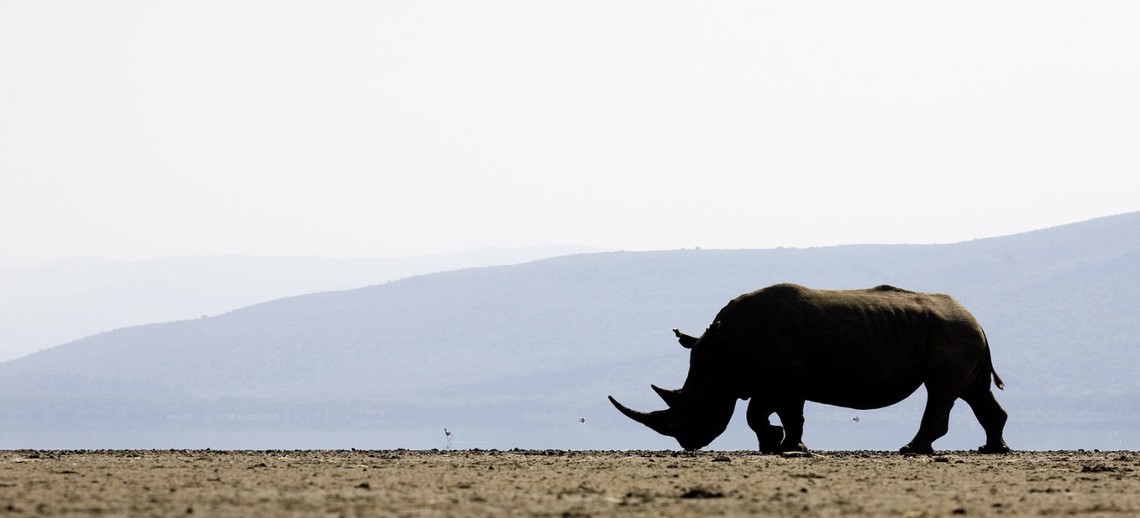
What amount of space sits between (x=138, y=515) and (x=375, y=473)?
5.50 m

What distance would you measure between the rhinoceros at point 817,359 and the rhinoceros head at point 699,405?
0.01 metres

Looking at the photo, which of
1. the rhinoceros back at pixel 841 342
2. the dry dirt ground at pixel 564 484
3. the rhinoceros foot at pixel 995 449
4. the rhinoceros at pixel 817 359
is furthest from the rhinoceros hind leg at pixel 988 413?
the dry dirt ground at pixel 564 484

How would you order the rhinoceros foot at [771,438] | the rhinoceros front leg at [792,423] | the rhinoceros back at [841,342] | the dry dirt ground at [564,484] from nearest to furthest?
the dry dirt ground at [564,484] < the rhinoceros back at [841,342] < the rhinoceros front leg at [792,423] < the rhinoceros foot at [771,438]

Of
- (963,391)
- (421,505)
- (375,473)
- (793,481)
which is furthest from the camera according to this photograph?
(963,391)

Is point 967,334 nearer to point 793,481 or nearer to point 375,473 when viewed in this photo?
point 793,481

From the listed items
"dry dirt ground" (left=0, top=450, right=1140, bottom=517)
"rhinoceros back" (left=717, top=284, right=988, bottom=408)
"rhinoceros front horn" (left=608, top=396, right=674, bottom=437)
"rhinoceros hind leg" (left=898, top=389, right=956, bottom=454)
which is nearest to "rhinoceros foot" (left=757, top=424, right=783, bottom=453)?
"dry dirt ground" (left=0, top=450, right=1140, bottom=517)

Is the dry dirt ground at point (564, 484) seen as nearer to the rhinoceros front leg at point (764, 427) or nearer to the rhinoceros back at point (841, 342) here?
the rhinoceros front leg at point (764, 427)

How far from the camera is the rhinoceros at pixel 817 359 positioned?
2317 centimetres

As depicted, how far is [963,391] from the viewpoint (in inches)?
976

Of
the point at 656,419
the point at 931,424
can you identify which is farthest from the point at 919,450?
the point at 656,419

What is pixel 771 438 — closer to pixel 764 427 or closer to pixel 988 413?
pixel 764 427

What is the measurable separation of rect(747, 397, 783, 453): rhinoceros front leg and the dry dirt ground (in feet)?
1.14

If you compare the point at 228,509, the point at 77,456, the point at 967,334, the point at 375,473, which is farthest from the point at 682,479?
the point at 77,456

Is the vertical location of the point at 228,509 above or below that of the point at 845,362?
below
